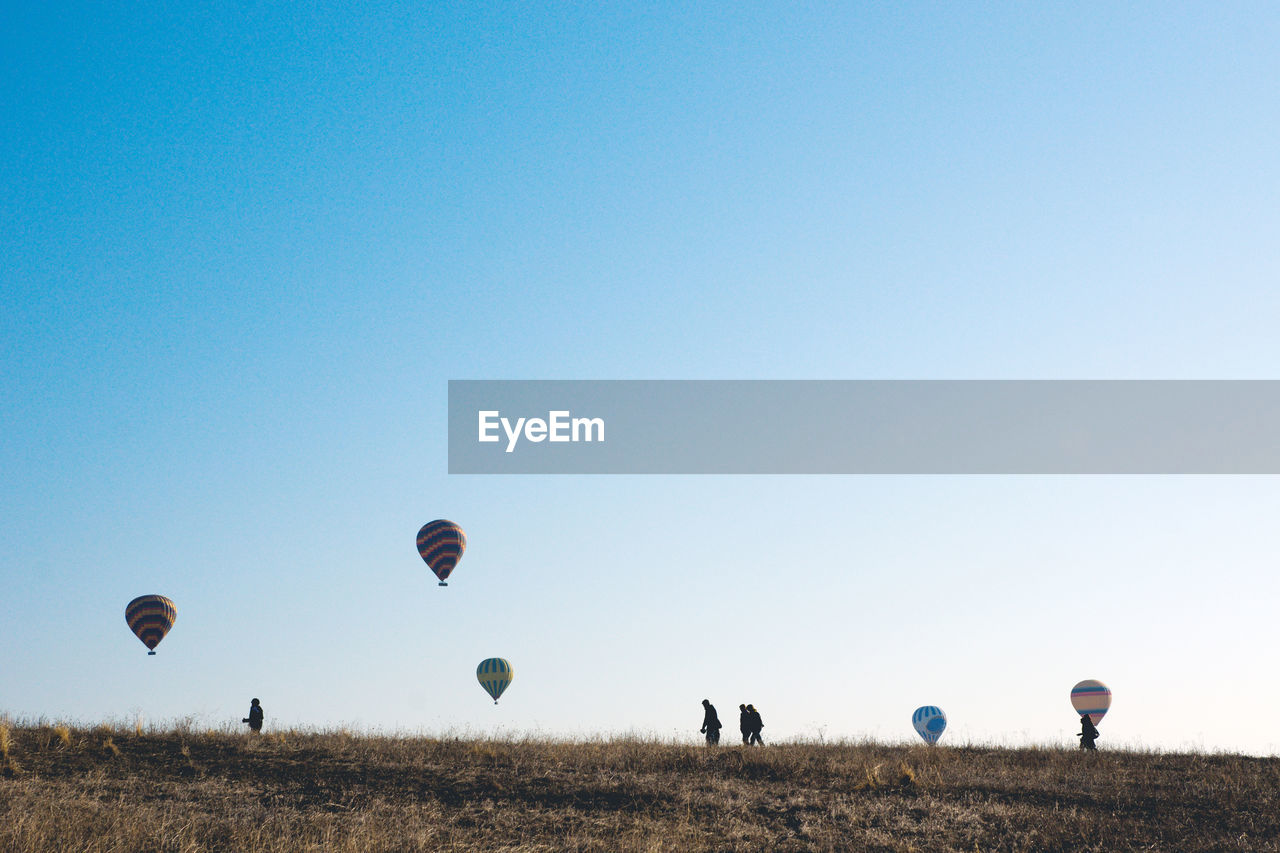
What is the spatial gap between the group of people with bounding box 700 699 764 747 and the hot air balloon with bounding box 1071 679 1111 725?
24.4 metres

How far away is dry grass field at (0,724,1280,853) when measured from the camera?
795 inches

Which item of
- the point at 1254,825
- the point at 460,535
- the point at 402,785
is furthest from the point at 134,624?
the point at 1254,825

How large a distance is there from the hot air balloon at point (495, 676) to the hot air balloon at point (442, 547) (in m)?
4.42

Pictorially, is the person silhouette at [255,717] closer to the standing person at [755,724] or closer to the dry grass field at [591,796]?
the dry grass field at [591,796]

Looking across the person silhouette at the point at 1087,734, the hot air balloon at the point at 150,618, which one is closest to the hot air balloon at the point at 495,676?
the hot air balloon at the point at 150,618

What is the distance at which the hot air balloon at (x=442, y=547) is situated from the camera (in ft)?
176

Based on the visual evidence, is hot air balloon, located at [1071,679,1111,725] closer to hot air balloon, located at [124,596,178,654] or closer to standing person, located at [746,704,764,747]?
→ standing person, located at [746,704,764,747]

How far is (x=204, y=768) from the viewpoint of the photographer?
2553 cm

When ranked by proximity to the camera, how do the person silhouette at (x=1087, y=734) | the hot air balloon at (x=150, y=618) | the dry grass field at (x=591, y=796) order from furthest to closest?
1. the hot air balloon at (x=150, y=618)
2. the person silhouette at (x=1087, y=734)
3. the dry grass field at (x=591, y=796)

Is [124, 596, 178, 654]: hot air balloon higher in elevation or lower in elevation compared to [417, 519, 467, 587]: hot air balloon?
lower

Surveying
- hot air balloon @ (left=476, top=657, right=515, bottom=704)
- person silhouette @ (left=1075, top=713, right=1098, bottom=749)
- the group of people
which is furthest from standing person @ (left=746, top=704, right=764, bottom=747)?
hot air balloon @ (left=476, top=657, right=515, bottom=704)

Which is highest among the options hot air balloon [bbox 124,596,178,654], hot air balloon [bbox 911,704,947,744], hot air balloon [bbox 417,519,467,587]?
hot air balloon [bbox 417,519,467,587]

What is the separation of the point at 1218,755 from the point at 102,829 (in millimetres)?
25967

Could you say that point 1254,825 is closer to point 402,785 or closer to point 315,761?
point 402,785
